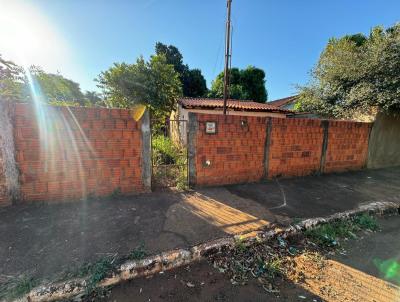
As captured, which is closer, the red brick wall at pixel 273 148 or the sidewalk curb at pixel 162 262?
the sidewalk curb at pixel 162 262

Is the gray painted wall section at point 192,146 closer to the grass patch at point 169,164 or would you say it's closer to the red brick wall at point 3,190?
the grass patch at point 169,164

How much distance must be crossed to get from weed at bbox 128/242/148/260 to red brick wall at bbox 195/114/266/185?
97.8 inches

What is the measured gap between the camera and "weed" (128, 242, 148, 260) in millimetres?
2295

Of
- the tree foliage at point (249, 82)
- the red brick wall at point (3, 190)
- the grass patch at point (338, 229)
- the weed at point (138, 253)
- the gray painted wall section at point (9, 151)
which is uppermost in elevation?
the tree foliage at point (249, 82)

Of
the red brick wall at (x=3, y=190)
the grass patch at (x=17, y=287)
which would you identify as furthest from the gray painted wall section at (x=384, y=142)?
the red brick wall at (x=3, y=190)

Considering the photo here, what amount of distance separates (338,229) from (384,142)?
6738 mm

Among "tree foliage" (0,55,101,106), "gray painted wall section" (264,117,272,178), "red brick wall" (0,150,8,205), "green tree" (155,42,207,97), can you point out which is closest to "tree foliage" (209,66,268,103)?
"green tree" (155,42,207,97)

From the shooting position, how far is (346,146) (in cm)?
678

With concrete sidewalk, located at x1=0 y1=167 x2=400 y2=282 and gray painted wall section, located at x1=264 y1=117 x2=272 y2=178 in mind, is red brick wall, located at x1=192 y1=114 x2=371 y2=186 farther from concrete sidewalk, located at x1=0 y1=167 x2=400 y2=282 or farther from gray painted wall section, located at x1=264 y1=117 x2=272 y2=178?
concrete sidewalk, located at x1=0 y1=167 x2=400 y2=282

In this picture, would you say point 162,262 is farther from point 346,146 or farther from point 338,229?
point 346,146

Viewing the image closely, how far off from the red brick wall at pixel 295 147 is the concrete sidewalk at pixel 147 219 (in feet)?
2.70

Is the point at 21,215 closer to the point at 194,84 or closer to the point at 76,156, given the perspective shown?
Answer: the point at 76,156

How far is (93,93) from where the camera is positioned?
977 inches

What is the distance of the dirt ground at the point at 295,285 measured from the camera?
6.49 feet
